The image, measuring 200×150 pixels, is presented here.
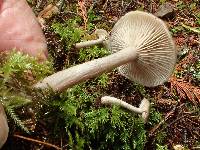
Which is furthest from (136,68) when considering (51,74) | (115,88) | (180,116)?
(51,74)

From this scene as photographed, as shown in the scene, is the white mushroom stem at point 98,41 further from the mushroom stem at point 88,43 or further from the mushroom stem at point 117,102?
the mushroom stem at point 117,102

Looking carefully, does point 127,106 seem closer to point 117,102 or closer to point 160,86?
point 117,102

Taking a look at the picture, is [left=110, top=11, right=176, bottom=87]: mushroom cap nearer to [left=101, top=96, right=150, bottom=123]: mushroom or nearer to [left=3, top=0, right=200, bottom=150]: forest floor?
[left=3, top=0, right=200, bottom=150]: forest floor

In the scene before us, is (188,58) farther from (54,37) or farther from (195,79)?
(54,37)

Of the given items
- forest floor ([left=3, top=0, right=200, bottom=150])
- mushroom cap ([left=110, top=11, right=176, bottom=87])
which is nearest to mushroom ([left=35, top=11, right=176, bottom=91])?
mushroom cap ([left=110, top=11, right=176, bottom=87])

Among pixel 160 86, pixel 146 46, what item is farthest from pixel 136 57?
pixel 160 86

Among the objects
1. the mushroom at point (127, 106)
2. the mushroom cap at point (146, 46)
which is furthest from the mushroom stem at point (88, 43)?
the mushroom at point (127, 106)
